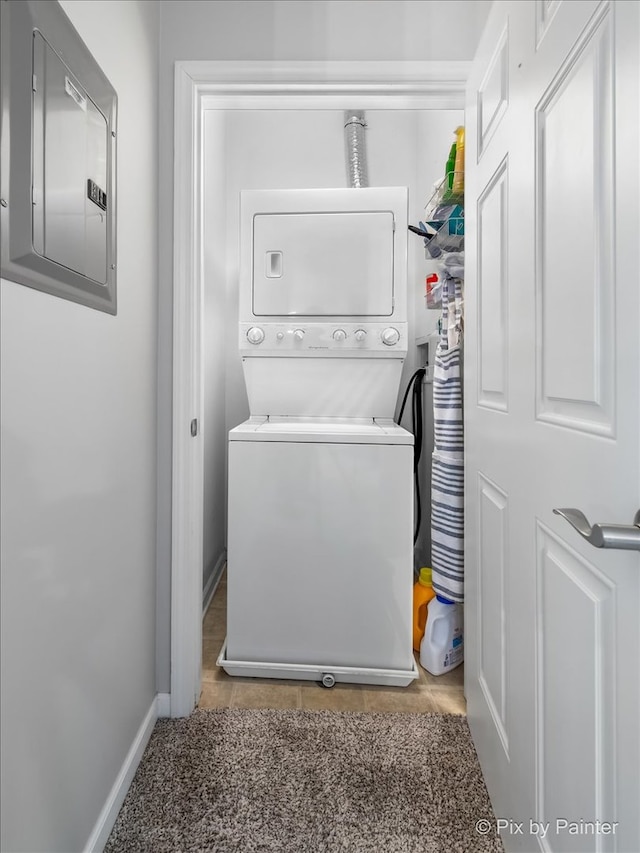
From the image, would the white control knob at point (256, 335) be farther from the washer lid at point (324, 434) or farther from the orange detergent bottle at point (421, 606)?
the orange detergent bottle at point (421, 606)

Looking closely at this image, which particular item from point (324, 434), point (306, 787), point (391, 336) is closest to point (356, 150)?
point (391, 336)

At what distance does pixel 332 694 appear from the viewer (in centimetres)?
159

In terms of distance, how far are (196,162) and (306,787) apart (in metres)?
1.84

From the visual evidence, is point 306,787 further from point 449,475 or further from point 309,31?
point 309,31

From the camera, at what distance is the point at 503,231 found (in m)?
1.04

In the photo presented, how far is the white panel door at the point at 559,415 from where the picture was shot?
0.57 m

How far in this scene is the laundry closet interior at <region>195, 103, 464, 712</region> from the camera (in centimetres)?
161

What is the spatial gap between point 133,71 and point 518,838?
2007 millimetres

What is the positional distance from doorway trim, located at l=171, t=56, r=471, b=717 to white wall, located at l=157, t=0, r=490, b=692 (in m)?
0.04

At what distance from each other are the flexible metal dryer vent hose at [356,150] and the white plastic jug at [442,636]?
206cm

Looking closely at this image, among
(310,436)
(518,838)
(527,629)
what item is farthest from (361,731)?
(310,436)

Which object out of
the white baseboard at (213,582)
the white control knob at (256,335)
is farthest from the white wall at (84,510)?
the white baseboard at (213,582)

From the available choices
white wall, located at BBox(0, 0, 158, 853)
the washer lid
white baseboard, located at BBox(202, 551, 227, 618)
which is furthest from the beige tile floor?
the washer lid

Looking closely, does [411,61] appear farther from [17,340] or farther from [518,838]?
[518,838]
